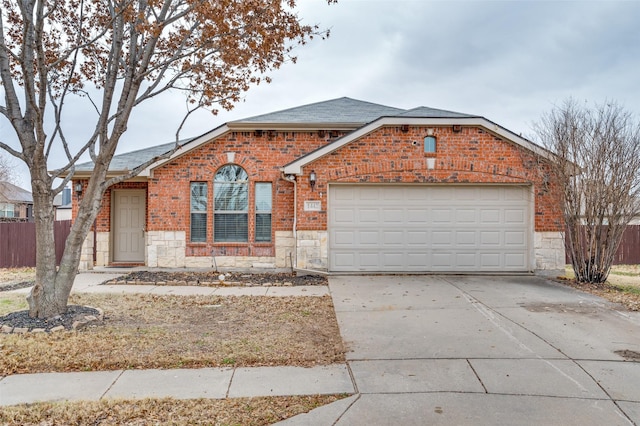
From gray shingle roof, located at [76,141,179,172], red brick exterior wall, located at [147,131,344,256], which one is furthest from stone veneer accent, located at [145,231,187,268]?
gray shingle roof, located at [76,141,179,172]

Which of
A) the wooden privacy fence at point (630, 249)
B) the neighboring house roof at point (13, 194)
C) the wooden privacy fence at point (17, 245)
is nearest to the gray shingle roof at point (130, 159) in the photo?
the wooden privacy fence at point (17, 245)

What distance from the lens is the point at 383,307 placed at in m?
7.39

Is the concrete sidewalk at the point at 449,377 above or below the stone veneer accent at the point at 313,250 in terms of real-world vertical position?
below

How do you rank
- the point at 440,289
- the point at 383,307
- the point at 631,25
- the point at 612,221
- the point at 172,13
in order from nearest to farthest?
the point at 172,13, the point at 383,307, the point at 440,289, the point at 612,221, the point at 631,25

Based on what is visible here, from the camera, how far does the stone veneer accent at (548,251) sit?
1077 cm

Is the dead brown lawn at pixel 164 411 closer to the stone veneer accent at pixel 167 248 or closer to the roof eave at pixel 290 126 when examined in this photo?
the stone veneer accent at pixel 167 248

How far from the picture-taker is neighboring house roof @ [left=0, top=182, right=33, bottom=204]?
34.0m

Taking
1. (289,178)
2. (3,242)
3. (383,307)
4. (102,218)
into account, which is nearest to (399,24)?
(289,178)

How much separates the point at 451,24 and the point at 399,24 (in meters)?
2.88

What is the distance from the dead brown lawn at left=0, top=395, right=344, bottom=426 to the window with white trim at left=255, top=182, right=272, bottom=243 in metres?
8.07

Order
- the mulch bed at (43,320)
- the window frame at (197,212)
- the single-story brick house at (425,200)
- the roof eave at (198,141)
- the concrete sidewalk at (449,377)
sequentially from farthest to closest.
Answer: the window frame at (197,212) < the roof eave at (198,141) < the single-story brick house at (425,200) < the mulch bed at (43,320) < the concrete sidewalk at (449,377)

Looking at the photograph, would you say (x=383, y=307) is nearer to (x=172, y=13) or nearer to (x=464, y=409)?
(x=464, y=409)

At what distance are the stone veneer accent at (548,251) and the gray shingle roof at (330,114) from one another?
557 centimetres

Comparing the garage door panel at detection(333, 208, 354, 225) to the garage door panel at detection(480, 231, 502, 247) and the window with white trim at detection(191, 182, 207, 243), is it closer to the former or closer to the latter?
the garage door panel at detection(480, 231, 502, 247)
